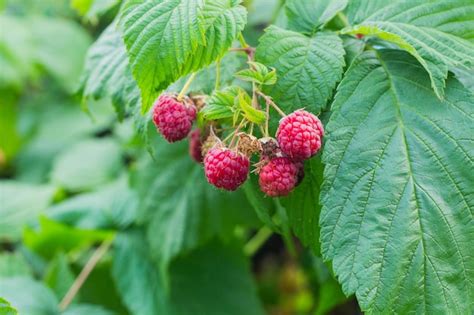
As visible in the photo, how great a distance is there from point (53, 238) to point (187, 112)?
113 cm

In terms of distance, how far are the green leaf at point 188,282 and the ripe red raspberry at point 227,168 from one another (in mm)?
910

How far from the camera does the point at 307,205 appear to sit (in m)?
1.29

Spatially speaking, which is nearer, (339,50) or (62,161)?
(339,50)

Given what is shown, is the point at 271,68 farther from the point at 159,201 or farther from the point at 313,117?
the point at 159,201

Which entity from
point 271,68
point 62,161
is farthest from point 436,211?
point 62,161

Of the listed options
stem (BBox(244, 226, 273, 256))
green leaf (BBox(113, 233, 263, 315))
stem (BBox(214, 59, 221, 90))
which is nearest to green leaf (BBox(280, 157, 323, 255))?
stem (BBox(214, 59, 221, 90))

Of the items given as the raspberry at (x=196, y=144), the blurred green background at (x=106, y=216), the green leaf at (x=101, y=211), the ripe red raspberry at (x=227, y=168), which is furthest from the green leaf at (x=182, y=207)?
the ripe red raspberry at (x=227, y=168)

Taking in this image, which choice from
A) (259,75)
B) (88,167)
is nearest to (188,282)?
(88,167)

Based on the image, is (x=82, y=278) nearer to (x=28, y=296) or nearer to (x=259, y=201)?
(x=28, y=296)

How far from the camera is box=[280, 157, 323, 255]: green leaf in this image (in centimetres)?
A: 127

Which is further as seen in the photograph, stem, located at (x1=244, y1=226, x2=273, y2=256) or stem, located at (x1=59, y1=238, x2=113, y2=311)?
stem, located at (x1=244, y1=226, x2=273, y2=256)

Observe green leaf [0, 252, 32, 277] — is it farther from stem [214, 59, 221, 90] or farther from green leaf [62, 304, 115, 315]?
stem [214, 59, 221, 90]

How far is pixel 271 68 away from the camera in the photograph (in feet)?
4.07

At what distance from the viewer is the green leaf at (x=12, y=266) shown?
220cm
